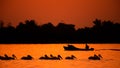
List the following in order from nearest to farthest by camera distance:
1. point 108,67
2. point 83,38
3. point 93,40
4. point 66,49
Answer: point 108,67
point 66,49
point 83,38
point 93,40

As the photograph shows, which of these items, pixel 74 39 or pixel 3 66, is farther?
pixel 74 39

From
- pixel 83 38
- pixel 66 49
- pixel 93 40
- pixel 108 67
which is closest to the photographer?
pixel 108 67

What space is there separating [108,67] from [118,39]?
67824mm

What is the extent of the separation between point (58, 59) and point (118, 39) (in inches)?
2342

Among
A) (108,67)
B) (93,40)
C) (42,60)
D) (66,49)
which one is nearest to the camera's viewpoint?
(108,67)

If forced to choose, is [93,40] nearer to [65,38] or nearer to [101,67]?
[65,38]

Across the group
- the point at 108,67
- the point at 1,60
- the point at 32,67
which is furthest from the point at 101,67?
the point at 1,60

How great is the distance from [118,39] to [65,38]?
13562mm

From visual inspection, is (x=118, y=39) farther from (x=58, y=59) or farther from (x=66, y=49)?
(x=58, y=59)

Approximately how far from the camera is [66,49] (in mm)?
72500

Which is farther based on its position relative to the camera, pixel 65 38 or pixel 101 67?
pixel 65 38

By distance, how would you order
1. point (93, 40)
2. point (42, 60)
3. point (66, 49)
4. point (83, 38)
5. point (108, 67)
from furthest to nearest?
1. point (93, 40)
2. point (83, 38)
3. point (66, 49)
4. point (42, 60)
5. point (108, 67)

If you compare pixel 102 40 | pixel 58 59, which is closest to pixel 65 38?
pixel 102 40

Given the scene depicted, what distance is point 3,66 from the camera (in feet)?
133
